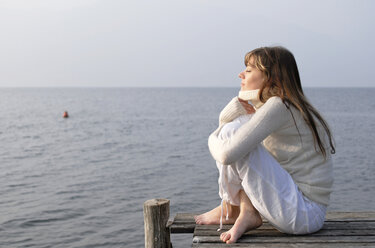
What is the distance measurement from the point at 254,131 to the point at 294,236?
1.05 m

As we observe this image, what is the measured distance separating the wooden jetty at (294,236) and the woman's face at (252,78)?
4.14ft

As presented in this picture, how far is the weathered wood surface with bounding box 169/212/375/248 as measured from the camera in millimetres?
3410

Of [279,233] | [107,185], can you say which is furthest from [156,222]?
[107,185]

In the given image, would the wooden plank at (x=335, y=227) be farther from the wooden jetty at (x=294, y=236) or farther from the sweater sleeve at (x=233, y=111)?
the sweater sleeve at (x=233, y=111)

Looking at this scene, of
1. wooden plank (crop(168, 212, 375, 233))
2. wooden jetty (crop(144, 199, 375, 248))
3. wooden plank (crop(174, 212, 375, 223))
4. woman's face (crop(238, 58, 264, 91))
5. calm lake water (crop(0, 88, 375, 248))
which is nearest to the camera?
wooden jetty (crop(144, 199, 375, 248))

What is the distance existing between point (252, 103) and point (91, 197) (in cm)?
866

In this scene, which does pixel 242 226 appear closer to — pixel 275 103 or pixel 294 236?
pixel 294 236

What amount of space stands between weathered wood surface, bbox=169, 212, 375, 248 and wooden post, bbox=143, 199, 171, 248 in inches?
4.1

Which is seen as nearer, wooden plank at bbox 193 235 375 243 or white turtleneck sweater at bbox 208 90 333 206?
white turtleneck sweater at bbox 208 90 333 206

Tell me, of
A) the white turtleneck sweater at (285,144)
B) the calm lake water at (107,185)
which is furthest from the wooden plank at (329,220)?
the calm lake water at (107,185)

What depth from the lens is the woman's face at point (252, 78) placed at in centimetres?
354

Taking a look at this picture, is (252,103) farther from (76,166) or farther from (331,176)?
(76,166)

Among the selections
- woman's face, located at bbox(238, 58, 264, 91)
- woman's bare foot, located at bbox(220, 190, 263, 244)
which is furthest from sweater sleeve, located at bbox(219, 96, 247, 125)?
woman's bare foot, located at bbox(220, 190, 263, 244)

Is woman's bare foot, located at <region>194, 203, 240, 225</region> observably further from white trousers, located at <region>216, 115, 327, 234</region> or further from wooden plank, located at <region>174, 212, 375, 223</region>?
white trousers, located at <region>216, 115, 327, 234</region>
